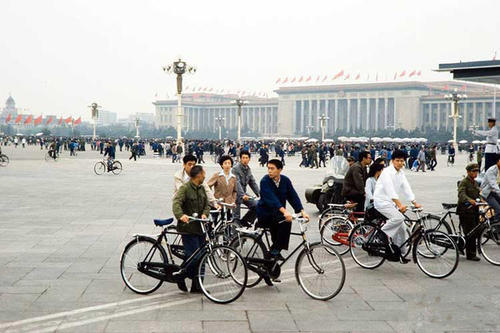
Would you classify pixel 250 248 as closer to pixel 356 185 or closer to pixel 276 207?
pixel 276 207

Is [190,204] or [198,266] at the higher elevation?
[190,204]

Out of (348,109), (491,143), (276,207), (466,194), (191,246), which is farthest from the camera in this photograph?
(348,109)

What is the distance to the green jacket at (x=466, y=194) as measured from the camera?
30.1 feet

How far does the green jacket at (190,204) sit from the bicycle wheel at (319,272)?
1119mm

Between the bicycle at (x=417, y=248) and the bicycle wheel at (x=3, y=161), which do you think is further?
the bicycle wheel at (x=3, y=161)

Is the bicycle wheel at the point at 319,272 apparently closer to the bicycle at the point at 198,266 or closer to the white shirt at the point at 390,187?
the bicycle at the point at 198,266

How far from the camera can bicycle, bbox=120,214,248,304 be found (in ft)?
22.2

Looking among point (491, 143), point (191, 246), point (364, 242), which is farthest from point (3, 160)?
point (191, 246)

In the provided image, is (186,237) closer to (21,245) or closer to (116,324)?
(116,324)

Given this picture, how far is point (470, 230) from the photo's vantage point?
9188 mm

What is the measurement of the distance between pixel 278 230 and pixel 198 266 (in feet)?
3.25

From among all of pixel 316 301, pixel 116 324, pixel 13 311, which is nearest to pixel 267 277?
pixel 316 301

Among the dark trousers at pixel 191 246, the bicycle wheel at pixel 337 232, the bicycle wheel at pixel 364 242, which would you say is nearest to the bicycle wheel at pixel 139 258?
the dark trousers at pixel 191 246

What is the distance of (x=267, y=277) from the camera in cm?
722
